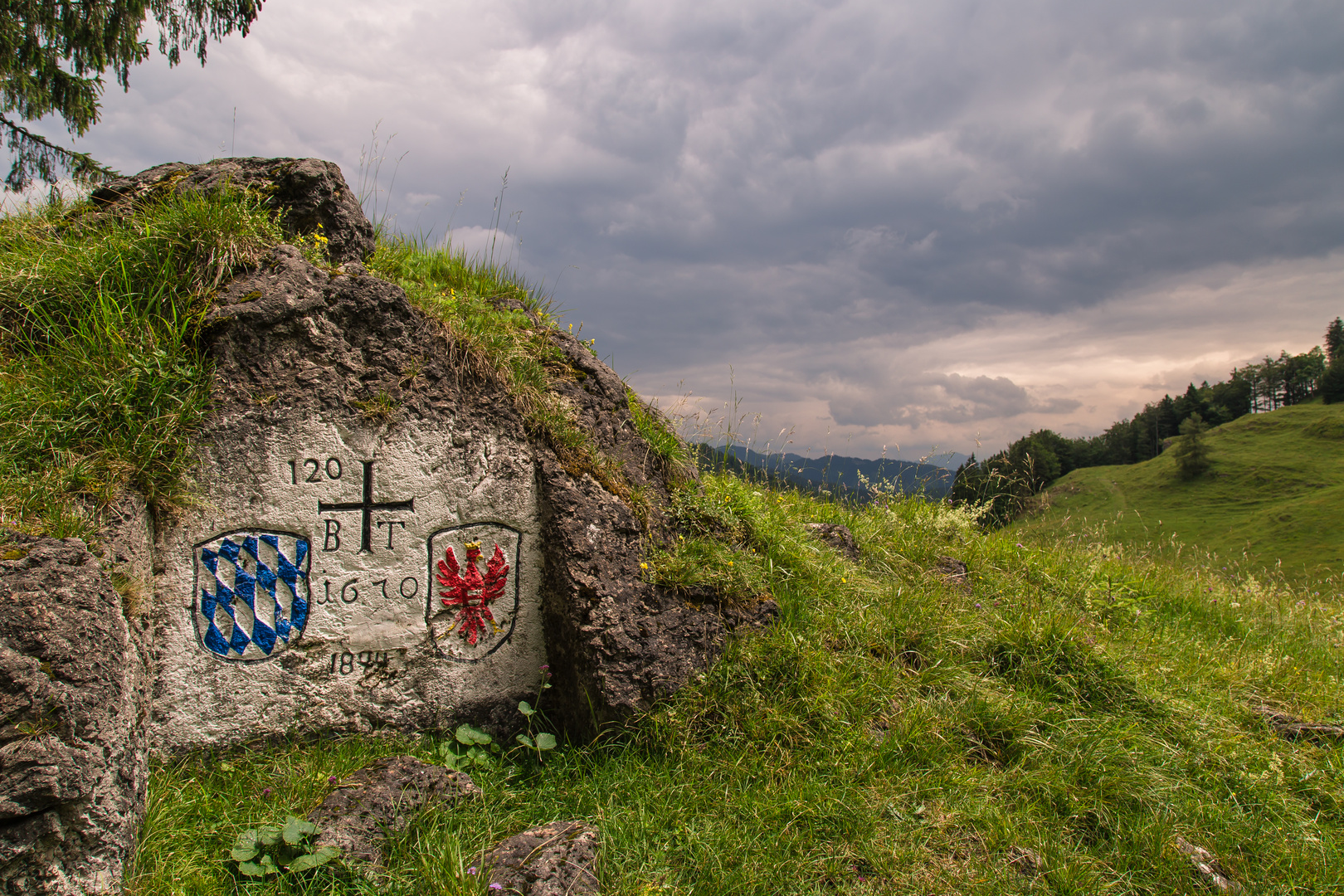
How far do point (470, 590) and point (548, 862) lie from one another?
5.45 ft

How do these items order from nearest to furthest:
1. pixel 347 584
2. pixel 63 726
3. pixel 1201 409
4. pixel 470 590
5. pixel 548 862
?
1. pixel 63 726
2. pixel 548 862
3. pixel 347 584
4. pixel 470 590
5. pixel 1201 409

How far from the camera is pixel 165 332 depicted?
3668 millimetres

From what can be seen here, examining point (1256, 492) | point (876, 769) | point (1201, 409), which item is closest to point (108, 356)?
point (876, 769)

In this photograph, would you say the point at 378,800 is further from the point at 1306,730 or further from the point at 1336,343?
the point at 1336,343

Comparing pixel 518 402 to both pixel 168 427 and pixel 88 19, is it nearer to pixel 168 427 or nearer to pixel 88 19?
pixel 168 427

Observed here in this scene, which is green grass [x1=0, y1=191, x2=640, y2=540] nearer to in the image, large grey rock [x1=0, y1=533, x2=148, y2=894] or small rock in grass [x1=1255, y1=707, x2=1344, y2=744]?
large grey rock [x1=0, y1=533, x2=148, y2=894]

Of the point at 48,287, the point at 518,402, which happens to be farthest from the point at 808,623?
the point at 48,287

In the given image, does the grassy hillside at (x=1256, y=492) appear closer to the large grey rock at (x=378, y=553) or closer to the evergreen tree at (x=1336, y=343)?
the evergreen tree at (x=1336, y=343)

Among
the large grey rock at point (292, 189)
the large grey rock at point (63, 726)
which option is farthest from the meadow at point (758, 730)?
the large grey rock at point (292, 189)

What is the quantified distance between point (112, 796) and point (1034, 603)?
20.6 feet

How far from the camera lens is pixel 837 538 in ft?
Result: 18.9

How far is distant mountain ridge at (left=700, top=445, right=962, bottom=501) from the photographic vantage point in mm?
6839

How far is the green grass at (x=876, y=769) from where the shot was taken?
293cm

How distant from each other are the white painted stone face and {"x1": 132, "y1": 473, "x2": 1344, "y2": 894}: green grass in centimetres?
30
